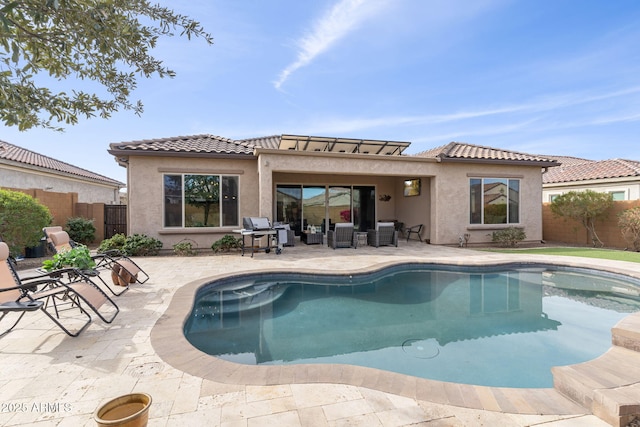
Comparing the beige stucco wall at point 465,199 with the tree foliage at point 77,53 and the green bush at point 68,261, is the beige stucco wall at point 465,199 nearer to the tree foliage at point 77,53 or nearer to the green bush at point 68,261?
the tree foliage at point 77,53

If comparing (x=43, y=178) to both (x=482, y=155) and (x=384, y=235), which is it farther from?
(x=482, y=155)

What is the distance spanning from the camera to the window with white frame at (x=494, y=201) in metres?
14.1

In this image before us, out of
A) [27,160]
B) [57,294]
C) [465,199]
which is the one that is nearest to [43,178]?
[27,160]

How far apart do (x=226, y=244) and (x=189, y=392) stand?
910 cm

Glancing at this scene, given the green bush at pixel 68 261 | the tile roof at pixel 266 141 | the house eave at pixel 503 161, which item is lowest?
the green bush at pixel 68 261

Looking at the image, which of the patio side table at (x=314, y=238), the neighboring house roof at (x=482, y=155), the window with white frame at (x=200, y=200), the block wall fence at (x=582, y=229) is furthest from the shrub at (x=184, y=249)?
the block wall fence at (x=582, y=229)

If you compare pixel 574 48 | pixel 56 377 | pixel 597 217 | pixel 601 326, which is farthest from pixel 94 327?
pixel 597 217

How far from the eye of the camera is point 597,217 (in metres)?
14.2

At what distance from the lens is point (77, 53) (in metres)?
3.28

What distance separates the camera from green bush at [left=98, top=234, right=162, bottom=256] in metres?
10.7

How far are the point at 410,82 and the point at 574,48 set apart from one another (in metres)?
6.58

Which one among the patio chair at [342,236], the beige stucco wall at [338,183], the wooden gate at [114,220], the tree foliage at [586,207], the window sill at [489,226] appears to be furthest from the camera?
the wooden gate at [114,220]

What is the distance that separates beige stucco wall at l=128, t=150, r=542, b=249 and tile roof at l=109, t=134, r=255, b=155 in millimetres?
403

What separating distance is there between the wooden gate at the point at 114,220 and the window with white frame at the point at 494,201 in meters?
17.3
